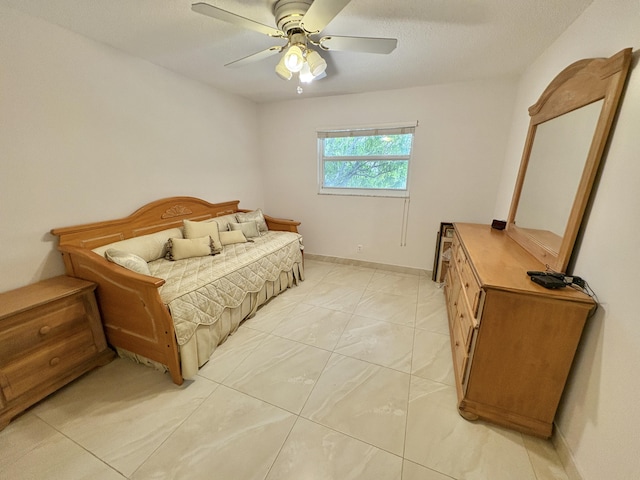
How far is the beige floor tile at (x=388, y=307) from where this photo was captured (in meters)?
2.45

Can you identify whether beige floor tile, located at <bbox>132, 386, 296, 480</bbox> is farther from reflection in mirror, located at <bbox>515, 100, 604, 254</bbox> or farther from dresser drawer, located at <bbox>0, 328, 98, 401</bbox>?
reflection in mirror, located at <bbox>515, 100, 604, 254</bbox>

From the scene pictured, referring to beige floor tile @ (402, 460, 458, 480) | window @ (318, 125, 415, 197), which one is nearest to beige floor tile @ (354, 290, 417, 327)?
beige floor tile @ (402, 460, 458, 480)

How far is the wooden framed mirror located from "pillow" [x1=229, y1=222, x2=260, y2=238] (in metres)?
2.68

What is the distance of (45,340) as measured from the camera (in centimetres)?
156

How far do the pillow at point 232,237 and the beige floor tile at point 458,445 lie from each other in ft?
7.37

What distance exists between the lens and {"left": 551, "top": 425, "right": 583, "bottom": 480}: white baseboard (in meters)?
1.16

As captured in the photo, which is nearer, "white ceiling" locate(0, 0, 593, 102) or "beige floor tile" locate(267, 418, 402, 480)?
"beige floor tile" locate(267, 418, 402, 480)

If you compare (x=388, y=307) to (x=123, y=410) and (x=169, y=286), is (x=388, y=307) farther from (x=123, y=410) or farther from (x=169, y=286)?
(x=123, y=410)

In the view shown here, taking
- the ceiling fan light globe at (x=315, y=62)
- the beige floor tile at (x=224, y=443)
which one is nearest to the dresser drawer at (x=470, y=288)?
the beige floor tile at (x=224, y=443)

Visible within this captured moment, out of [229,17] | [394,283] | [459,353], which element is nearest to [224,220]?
[229,17]

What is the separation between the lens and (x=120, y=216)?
7.55ft

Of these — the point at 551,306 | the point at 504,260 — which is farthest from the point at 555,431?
the point at 504,260

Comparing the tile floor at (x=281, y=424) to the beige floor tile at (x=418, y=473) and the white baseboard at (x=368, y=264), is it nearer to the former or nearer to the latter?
the beige floor tile at (x=418, y=473)

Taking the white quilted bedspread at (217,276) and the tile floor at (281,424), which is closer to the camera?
the tile floor at (281,424)
